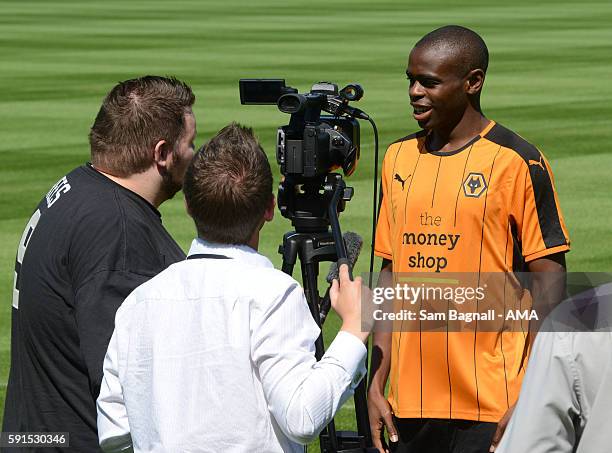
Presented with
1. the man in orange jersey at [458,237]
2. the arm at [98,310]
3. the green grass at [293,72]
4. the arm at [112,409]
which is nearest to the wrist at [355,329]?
the arm at [112,409]

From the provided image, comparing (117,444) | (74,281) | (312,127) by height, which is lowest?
(117,444)

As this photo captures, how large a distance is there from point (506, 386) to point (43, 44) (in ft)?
94.1

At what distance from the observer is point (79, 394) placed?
4.03 meters

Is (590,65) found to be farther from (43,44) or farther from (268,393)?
(268,393)

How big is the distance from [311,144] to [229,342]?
51.0 inches

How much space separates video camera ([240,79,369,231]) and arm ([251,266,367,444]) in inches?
48.0

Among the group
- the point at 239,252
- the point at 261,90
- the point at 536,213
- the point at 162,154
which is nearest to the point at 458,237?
the point at 536,213

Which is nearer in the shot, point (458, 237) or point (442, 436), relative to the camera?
point (458, 237)

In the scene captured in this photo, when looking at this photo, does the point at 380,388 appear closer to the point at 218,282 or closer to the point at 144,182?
the point at 144,182

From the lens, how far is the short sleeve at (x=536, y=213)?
4391mm

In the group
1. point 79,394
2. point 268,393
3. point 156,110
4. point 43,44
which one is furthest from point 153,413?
point 43,44

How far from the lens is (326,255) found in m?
4.68

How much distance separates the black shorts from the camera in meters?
4.49

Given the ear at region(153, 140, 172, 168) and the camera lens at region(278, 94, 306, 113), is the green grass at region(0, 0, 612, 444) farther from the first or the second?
the ear at region(153, 140, 172, 168)
